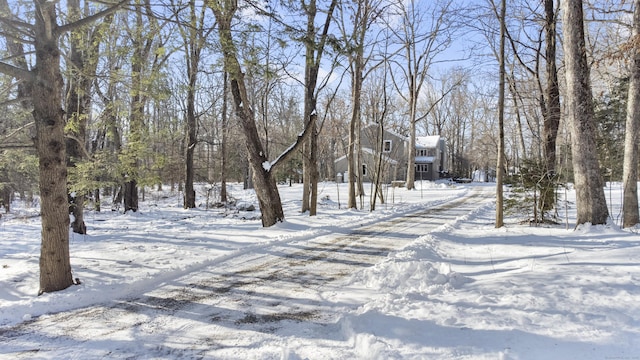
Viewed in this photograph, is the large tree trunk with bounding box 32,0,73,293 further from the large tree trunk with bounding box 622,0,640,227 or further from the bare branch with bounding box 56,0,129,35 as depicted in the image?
the large tree trunk with bounding box 622,0,640,227

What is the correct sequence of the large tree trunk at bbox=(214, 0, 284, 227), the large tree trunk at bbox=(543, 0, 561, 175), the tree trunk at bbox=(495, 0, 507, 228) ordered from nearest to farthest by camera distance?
the tree trunk at bbox=(495, 0, 507, 228), the large tree trunk at bbox=(214, 0, 284, 227), the large tree trunk at bbox=(543, 0, 561, 175)

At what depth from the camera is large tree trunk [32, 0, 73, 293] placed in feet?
15.4

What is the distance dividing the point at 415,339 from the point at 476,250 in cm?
473

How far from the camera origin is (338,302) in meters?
4.38

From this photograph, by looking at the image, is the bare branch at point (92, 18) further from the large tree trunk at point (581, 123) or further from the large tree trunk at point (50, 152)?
the large tree trunk at point (581, 123)

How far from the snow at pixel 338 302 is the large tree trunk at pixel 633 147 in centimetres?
180

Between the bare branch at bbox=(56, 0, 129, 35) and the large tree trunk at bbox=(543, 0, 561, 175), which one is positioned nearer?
the bare branch at bbox=(56, 0, 129, 35)

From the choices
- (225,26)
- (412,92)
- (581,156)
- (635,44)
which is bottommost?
(581,156)

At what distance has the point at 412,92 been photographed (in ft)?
97.5

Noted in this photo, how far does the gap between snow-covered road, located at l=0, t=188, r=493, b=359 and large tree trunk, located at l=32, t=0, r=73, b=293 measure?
3.30ft

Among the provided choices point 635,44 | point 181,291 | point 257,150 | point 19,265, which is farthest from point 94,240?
point 635,44

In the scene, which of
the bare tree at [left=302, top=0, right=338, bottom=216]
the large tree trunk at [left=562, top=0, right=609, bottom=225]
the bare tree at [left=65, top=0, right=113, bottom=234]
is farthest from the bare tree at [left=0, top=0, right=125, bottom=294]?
the large tree trunk at [left=562, top=0, right=609, bottom=225]

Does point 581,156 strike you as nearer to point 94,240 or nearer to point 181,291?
point 181,291

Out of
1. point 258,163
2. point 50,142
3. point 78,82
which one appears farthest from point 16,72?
point 258,163
